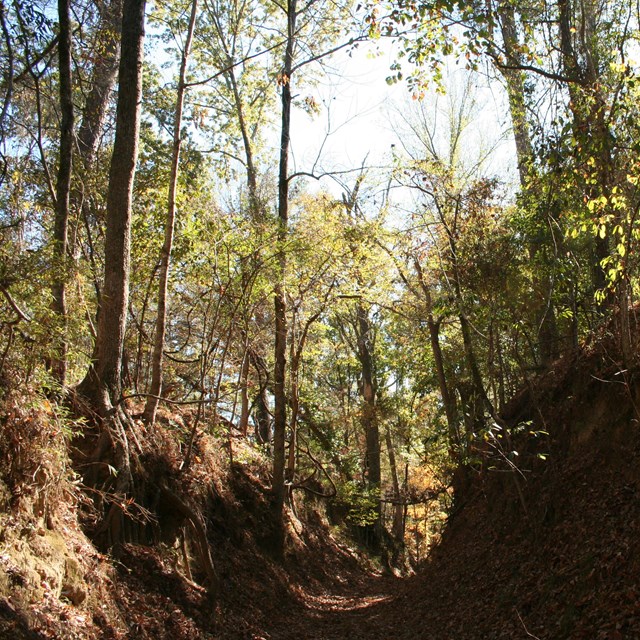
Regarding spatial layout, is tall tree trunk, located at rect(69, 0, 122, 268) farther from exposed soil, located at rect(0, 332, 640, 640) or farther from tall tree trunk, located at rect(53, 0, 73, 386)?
exposed soil, located at rect(0, 332, 640, 640)

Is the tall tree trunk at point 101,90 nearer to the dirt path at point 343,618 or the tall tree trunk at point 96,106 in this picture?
the tall tree trunk at point 96,106

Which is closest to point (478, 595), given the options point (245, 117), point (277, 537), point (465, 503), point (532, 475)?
point (532, 475)

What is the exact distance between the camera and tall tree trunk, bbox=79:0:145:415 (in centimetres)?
811

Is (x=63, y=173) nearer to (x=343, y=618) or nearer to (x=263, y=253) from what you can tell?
(x=263, y=253)

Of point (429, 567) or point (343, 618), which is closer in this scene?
point (343, 618)

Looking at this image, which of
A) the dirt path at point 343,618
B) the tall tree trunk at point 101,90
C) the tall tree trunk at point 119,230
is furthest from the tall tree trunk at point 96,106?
the dirt path at point 343,618

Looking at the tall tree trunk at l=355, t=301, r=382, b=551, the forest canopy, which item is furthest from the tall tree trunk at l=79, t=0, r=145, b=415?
the tall tree trunk at l=355, t=301, r=382, b=551

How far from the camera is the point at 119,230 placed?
8.60 metres

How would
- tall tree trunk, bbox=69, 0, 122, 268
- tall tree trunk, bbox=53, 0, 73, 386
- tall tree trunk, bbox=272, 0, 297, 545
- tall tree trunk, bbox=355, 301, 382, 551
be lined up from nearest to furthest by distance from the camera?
tall tree trunk, bbox=53, 0, 73, 386, tall tree trunk, bbox=69, 0, 122, 268, tall tree trunk, bbox=272, 0, 297, 545, tall tree trunk, bbox=355, 301, 382, 551

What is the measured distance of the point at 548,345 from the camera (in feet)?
43.0

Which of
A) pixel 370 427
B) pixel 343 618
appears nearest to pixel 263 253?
pixel 343 618

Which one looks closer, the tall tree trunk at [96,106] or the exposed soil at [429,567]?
the exposed soil at [429,567]

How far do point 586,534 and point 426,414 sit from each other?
50.3 ft

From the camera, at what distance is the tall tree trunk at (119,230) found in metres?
8.11
